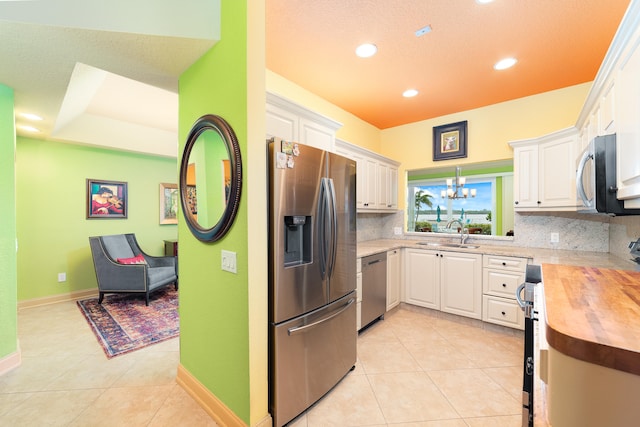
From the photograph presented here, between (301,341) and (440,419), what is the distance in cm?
104

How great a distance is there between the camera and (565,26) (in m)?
2.02

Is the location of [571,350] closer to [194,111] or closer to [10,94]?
[194,111]

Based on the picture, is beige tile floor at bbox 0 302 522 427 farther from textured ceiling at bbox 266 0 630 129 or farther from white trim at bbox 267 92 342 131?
textured ceiling at bbox 266 0 630 129

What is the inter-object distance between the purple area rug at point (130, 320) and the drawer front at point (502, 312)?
343 cm

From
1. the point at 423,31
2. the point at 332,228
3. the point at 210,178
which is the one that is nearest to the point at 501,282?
the point at 332,228

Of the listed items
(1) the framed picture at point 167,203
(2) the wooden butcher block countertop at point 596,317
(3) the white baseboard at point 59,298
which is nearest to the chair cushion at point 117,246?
(3) the white baseboard at point 59,298

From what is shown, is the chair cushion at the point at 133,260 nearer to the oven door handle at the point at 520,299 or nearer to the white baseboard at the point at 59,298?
the white baseboard at the point at 59,298

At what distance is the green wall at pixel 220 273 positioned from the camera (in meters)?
1.52

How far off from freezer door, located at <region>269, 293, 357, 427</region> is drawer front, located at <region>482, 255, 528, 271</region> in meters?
1.82

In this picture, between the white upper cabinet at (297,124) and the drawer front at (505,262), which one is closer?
the white upper cabinet at (297,124)

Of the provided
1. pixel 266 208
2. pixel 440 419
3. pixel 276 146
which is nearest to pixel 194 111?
pixel 276 146

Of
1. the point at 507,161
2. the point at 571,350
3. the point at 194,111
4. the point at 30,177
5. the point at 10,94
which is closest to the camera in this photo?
the point at 571,350

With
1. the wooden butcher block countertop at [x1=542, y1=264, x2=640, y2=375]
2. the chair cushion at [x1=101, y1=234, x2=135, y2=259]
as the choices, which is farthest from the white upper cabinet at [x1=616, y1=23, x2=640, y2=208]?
the chair cushion at [x1=101, y1=234, x2=135, y2=259]

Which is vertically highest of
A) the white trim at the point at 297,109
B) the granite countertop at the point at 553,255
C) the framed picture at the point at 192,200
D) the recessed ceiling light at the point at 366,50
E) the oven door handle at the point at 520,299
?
the recessed ceiling light at the point at 366,50
